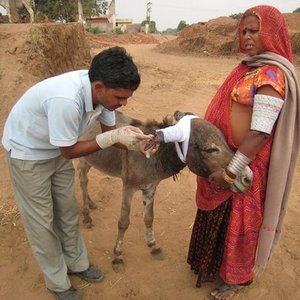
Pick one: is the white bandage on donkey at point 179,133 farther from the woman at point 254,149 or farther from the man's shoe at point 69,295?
the man's shoe at point 69,295

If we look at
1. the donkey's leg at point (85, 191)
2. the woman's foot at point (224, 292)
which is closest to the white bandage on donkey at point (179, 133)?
the woman's foot at point (224, 292)

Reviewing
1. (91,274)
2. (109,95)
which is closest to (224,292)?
(91,274)

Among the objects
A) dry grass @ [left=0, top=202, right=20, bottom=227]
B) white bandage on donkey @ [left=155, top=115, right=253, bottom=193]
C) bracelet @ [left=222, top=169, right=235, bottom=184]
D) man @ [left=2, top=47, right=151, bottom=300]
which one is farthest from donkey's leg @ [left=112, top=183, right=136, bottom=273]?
dry grass @ [left=0, top=202, right=20, bottom=227]

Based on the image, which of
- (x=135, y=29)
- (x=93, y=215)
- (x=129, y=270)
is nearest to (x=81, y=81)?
(x=129, y=270)

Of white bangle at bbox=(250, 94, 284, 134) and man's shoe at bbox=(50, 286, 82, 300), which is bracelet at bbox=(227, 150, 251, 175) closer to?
white bangle at bbox=(250, 94, 284, 134)

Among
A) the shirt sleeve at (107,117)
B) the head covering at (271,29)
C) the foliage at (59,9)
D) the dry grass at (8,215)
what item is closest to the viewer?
the head covering at (271,29)

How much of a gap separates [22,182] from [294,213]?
12.0ft

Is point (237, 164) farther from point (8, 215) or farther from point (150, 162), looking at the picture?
point (8, 215)

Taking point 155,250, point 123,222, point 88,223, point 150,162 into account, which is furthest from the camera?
point 88,223

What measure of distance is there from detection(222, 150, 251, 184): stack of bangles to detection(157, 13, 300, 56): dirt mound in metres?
20.8

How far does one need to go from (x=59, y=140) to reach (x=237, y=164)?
124 cm

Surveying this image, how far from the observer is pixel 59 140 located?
2266 millimetres

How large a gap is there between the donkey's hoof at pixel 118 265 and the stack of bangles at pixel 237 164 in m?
1.83

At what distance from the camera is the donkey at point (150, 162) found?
2.62 meters
